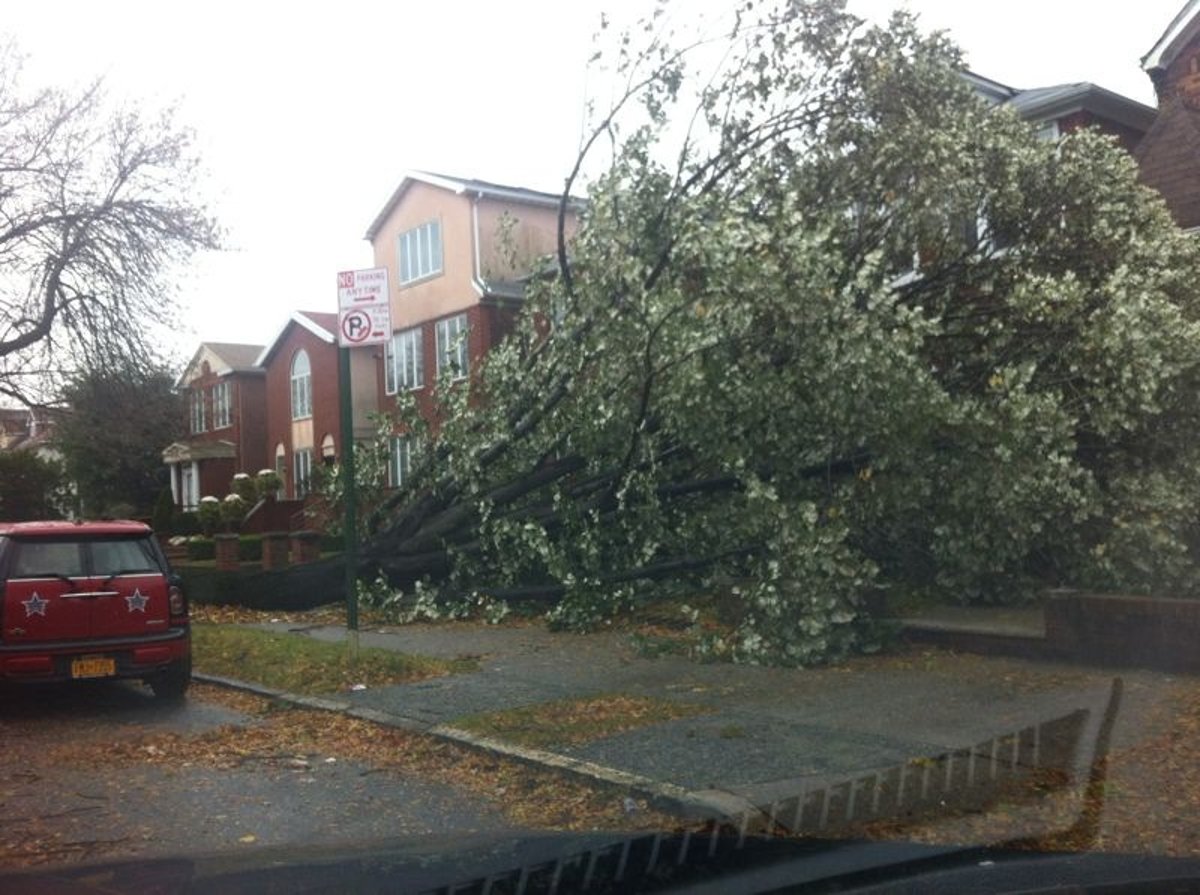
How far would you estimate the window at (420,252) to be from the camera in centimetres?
3228

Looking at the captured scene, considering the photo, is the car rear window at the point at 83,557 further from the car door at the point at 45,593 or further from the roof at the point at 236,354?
the roof at the point at 236,354

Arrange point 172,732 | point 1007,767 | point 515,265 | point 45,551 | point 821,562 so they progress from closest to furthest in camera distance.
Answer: point 1007,767 < point 172,732 < point 45,551 < point 821,562 < point 515,265

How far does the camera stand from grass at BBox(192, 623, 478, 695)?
1062 cm

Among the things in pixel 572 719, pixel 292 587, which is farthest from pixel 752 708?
pixel 292 587

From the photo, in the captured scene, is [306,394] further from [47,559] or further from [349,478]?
[47,559]

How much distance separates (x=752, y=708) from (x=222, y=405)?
132ft

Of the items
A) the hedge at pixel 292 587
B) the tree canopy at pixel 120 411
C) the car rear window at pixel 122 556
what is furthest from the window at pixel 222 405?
the car rear window at pixel 122 556

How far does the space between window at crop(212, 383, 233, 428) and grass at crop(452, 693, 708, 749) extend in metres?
38.5

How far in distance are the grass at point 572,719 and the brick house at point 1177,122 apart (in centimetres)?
1168

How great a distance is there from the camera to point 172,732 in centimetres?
920

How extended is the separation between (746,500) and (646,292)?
7.30ft

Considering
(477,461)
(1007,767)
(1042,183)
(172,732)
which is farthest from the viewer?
(477,461)

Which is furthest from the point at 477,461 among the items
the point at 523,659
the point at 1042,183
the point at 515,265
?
the point at 1042,183

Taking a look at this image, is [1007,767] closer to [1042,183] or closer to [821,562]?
[821,562]
